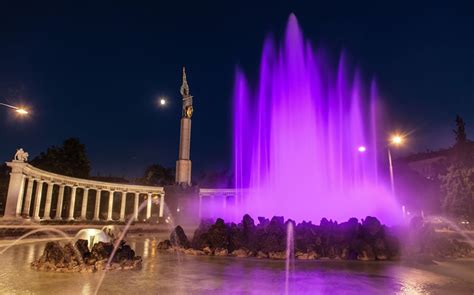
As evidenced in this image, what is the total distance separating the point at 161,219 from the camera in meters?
68.4

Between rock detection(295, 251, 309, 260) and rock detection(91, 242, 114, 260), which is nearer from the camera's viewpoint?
rock detection(91, 242, 114, 260)

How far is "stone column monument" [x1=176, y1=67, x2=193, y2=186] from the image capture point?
232 feet

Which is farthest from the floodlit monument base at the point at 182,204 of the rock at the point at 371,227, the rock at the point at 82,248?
the rock at the point at 82,248

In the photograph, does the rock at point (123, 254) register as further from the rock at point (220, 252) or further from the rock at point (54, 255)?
the rock at point (220, 252)

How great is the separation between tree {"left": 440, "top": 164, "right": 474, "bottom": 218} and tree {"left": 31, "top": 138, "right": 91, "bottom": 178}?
8136cm

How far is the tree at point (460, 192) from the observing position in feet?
174

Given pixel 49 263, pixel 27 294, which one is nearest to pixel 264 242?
pixel 49 263

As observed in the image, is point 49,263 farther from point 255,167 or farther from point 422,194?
point 422,194

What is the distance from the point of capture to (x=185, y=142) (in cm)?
7375

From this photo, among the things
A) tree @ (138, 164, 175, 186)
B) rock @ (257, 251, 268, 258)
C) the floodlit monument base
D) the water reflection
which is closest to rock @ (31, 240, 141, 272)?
the water reflection

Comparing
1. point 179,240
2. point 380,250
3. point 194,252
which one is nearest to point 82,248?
point 194,252

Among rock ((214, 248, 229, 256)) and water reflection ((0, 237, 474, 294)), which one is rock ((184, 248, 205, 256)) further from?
water reflection ((0, 237, 474, 294))

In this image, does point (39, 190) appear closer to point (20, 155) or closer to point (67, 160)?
point (20, 155)

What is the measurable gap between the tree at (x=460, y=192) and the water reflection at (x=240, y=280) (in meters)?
38.9
